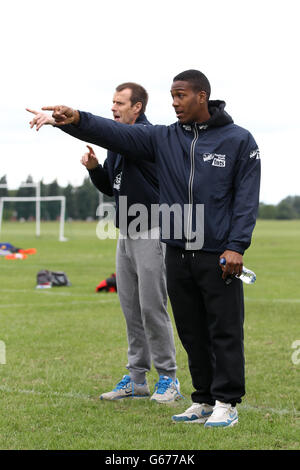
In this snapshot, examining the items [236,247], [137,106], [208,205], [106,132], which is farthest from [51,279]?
[236,247]

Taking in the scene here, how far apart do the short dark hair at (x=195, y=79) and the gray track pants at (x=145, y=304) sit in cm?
139

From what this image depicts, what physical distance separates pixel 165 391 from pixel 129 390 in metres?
0.37

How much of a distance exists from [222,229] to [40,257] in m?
22.6

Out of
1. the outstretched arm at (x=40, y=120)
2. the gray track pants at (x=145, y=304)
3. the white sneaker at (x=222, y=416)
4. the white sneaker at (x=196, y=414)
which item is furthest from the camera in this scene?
the gray track pants at (x=145, y=304)

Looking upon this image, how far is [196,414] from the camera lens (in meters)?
5.22

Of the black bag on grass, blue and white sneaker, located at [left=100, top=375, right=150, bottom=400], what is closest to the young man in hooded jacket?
blue and white sneaker, located at [left=100, top=375, right=150, bottom=400]

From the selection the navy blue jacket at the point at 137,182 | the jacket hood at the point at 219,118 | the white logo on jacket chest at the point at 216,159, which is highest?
the jacket hood at the point at 219,118

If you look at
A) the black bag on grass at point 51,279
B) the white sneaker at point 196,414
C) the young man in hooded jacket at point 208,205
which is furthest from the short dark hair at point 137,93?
the black bag on grass at point 51,279

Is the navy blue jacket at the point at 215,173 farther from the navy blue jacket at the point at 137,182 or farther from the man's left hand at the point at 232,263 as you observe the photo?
the navy blue jacket at the point at 137,182

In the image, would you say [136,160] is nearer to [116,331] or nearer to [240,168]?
[240,168]

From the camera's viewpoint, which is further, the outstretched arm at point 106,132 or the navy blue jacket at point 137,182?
the navy blue jacket at point 137,182

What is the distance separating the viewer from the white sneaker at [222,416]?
16.3ft
